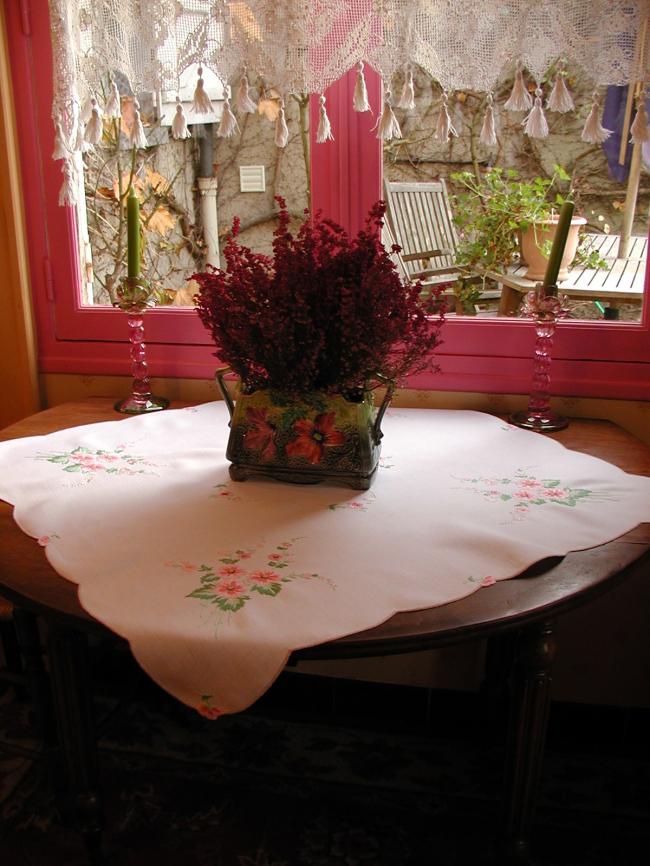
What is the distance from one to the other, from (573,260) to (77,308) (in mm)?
1244

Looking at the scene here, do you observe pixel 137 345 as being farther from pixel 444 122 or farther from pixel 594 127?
pixel 594 127

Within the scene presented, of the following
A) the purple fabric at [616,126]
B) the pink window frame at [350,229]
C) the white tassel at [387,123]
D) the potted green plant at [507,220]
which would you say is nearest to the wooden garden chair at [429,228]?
the potted green plant at [507,220]

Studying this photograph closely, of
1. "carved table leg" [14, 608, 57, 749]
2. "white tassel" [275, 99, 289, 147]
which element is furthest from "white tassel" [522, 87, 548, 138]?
"carved table leg" [14, 608, 57, 749]

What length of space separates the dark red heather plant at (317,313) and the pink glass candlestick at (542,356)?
395 millimetres

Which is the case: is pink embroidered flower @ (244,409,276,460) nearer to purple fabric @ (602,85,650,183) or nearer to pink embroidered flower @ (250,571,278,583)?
pink embroidered flower @ (250,571,278,583)

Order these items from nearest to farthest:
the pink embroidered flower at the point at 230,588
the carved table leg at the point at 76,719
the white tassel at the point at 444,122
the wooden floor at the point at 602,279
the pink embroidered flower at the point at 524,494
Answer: the pink embroidered flower at the point at 230,588 < the carved table leg at the point at 76,719 < the pink embroidered flower at the point at 524,494 < the white tassel at the point at 444,122 < the wooden floor at the point at 602,279

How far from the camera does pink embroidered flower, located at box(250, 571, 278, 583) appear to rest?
3.54 feet

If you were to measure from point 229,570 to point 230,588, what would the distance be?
0.18ft

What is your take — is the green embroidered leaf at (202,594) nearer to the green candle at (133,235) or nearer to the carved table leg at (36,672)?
the carved table leg at (36,672)

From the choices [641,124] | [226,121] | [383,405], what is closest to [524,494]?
[383,405]

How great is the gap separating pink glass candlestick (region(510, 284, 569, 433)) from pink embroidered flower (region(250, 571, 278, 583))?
83cm

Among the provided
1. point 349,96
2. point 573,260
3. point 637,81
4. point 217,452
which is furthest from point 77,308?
point 637,81

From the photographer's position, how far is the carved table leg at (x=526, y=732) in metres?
1.14

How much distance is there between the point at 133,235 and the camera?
5.79ft
